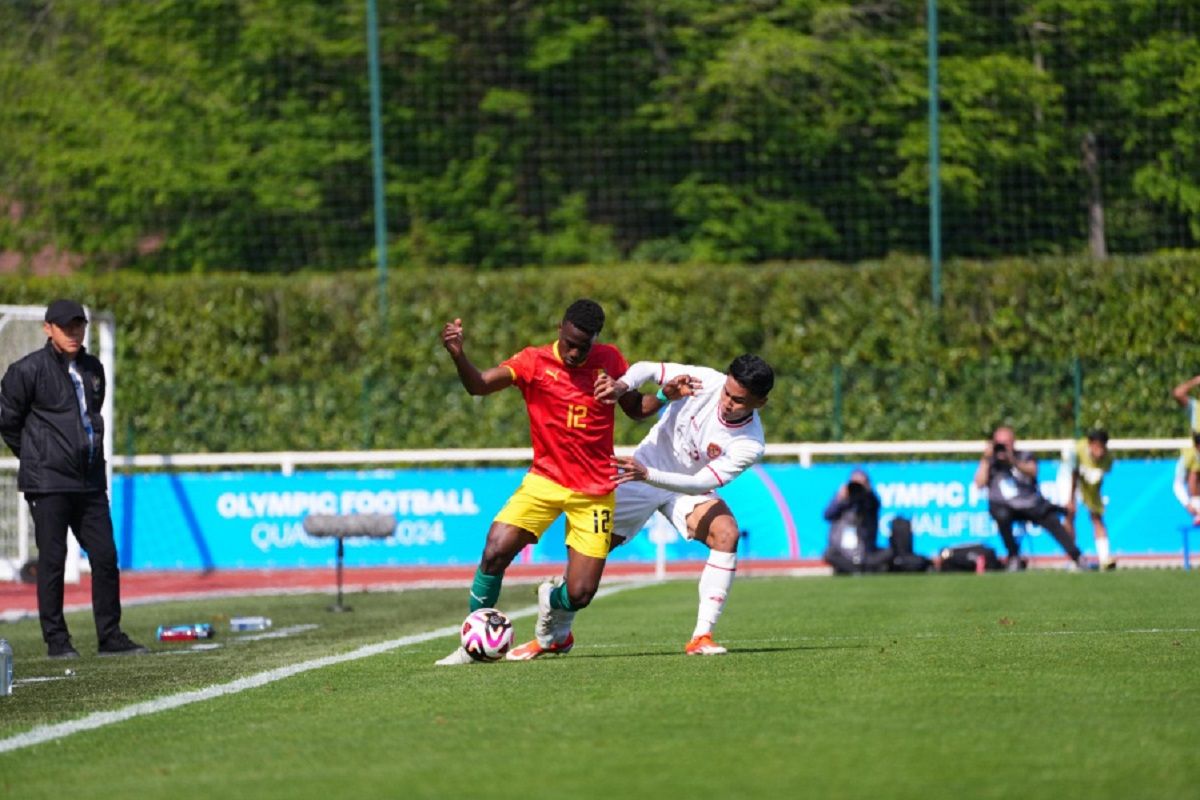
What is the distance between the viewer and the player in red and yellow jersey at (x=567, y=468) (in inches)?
424

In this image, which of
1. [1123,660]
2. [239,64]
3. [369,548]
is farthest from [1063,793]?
[239,64]

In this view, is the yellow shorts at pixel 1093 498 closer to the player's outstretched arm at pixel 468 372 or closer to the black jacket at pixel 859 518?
the black jacket at pixel 859 518

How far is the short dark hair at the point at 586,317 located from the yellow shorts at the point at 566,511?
0.90 metres

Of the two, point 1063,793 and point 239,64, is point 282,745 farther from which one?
point 239,64

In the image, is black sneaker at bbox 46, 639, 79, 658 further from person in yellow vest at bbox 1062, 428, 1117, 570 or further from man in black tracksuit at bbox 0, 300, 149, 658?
person in yellow vest at bbox 1062, 428, 1117, 570

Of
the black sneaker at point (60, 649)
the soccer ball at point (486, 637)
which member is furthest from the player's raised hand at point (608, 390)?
the black sneaker at point (60, 649)

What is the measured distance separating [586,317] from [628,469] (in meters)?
0.82

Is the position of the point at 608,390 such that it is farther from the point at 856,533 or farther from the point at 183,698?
the point at 856,533

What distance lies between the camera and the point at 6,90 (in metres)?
36.2

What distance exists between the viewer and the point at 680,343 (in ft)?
98.7

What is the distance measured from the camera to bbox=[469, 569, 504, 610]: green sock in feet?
35.7

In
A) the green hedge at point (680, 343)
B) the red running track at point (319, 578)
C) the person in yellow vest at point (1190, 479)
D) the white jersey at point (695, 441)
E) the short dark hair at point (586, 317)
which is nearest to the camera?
the short dark hair at point (586, 317)

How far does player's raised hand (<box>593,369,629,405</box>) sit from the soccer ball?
4.24 feet

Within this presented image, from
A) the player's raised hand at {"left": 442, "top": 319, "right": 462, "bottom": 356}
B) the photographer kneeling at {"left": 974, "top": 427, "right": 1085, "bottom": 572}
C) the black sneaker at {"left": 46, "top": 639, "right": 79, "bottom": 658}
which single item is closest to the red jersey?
the player's raised hand at {"left": 442, "top": 319, "right": 462, "bottom": 356}
